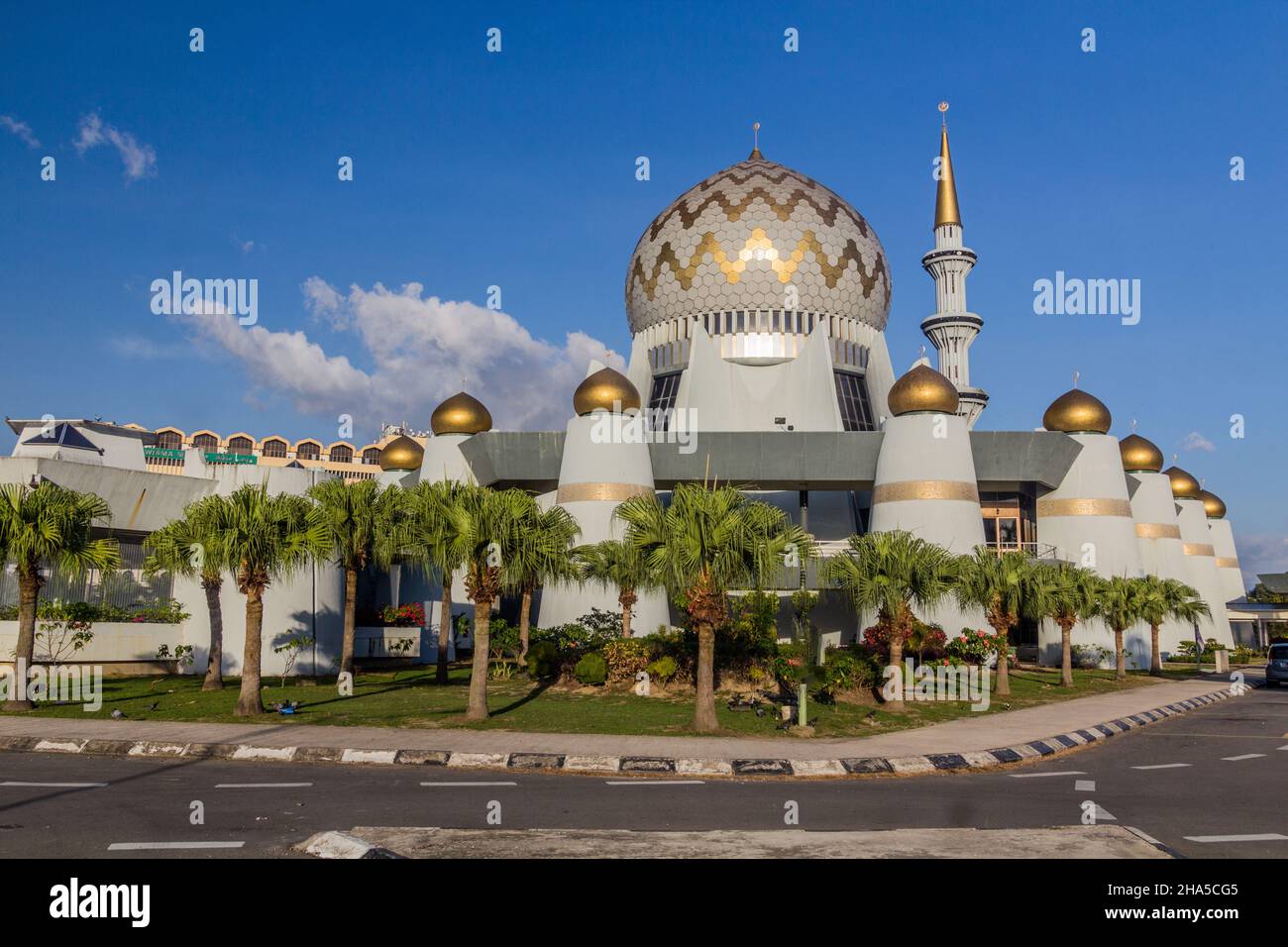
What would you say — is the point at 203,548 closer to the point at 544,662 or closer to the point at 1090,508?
the point at 544,662

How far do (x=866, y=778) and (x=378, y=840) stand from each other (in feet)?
27.9

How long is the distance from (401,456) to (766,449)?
20634 millimetres

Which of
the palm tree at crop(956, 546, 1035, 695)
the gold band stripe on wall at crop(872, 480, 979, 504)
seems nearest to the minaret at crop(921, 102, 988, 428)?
the gold band stripe on wall at crop(872, 480, 979, 504)

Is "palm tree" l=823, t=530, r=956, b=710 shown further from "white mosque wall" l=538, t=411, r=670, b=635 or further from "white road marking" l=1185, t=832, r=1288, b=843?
"white mosque wall" l=538, t=411, r=670, b=635

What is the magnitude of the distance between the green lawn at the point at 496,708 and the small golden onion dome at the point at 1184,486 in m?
41.9

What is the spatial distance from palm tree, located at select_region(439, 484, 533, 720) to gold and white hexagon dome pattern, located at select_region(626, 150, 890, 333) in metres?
33.8

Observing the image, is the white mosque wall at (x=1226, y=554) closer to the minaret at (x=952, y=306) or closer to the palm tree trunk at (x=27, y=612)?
the minaret at (x=952, y=306)

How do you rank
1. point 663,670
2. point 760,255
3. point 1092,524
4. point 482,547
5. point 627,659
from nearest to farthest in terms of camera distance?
1. point 482,547
2. point 663,670
3. point 627,659
4. point 1092,524
5. point 760,255

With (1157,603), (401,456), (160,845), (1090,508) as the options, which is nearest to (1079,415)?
(1090,508)

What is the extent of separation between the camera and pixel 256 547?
21.2 m
